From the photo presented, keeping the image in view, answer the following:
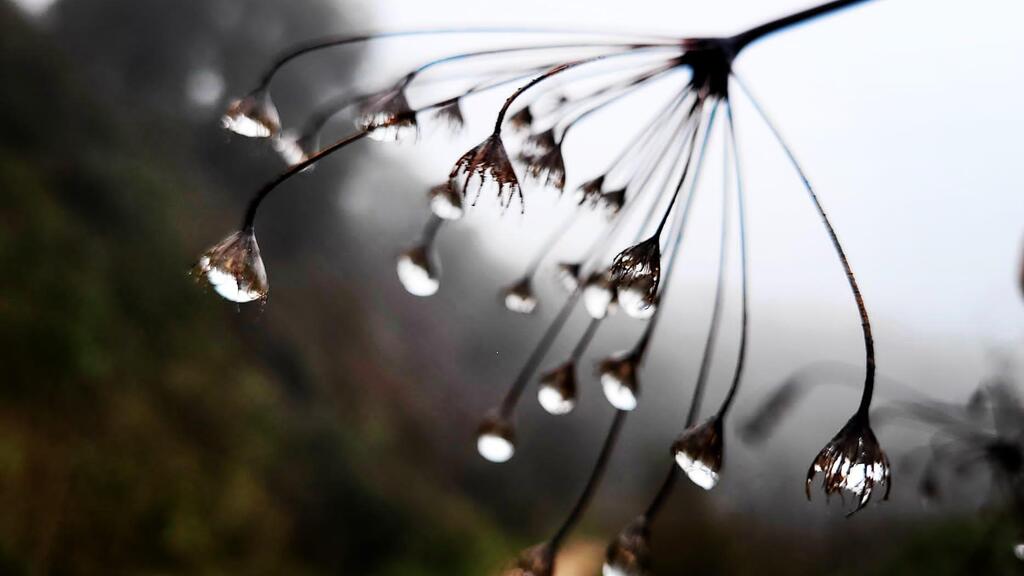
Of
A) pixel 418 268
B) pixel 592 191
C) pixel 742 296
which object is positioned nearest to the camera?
pixel 742 296

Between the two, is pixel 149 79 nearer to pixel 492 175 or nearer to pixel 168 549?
pixel 168 549

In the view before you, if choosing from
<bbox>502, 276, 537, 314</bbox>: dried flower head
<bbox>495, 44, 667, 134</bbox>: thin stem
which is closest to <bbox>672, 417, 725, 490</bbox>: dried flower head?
<bbox>495, 44, 667, 134</bbox>: thin stem

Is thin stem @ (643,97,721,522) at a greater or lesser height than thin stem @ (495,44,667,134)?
lesser

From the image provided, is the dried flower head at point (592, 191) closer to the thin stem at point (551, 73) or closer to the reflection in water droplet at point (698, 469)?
the thin stem at point (551, 73)

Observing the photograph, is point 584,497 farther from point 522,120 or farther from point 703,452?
point 522,120

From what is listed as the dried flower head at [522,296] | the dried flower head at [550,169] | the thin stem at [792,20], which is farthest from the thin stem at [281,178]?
the dried flower head at [522,296]

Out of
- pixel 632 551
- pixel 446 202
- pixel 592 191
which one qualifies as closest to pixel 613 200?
pixel 592 191

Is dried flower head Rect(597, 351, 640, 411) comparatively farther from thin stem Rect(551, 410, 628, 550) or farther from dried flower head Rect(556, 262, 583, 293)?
dried flower head Rect(556, 262, 583, 293)
